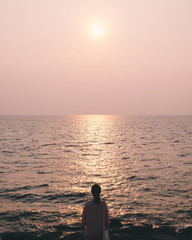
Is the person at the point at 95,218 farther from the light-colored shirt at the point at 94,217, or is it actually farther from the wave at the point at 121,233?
the wave at the point at 121,233

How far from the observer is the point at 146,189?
18547 mm

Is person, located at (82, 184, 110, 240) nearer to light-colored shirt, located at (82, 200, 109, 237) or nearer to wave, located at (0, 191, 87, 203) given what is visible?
light-colored shirt, located at (82, 200, 109, 237)

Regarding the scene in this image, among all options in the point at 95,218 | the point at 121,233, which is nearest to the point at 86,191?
the point at 121,233

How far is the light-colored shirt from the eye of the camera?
248 inches

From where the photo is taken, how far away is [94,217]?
20.8ft

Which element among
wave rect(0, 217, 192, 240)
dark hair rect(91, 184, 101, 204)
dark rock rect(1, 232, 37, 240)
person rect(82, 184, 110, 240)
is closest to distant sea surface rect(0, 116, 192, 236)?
wave rect(0, 217, 192, 240)

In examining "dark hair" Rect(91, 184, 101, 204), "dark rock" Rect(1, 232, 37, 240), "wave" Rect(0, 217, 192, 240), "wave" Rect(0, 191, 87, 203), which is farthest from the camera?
"wave" Rect(0, 191, 87, 203)

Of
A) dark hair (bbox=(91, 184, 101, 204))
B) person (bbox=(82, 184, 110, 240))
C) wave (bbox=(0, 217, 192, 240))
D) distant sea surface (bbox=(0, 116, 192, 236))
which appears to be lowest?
distant sea surface (bbox=(0, 116, 192, 236))

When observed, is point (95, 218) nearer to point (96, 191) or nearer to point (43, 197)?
point (96, 191)

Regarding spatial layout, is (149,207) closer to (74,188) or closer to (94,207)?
→ (74,188)

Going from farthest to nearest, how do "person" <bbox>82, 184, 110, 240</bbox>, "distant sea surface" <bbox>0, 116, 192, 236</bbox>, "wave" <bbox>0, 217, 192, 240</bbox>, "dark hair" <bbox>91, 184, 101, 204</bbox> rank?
"distant sea surface" <bbox>0, 116, 192, 236</bbox> → "wave" <bbox>0, 217, 192, 240</bbox> → "person" <bbox>82, 184, 110, 240</bbox> → "dark hair" <bbox>91, 184, 101, 204</bbox>

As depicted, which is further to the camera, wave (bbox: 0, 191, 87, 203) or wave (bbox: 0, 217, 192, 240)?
wave (bbox: 0, 191, 87, 203)

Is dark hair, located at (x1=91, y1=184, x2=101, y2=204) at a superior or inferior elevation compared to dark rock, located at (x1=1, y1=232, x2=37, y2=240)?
superior

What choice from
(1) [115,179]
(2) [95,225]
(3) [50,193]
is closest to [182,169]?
(1) [115,179]
